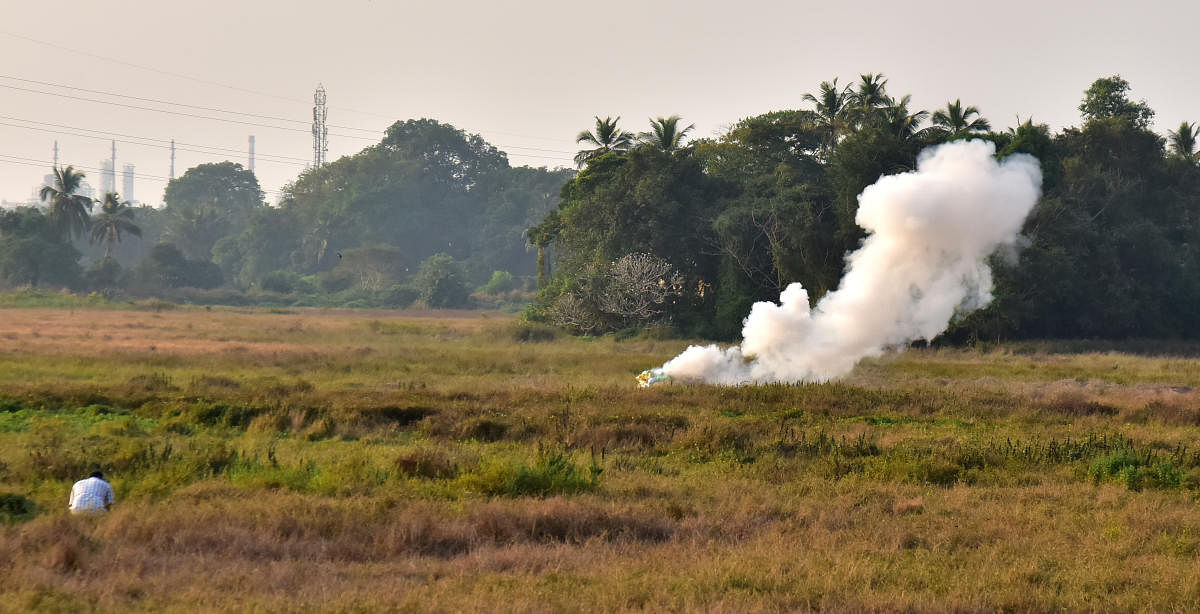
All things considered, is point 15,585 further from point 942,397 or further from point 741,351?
point 741,351

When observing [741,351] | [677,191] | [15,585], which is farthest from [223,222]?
[15,585]

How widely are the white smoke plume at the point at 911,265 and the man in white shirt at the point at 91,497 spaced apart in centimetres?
1892

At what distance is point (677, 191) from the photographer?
186 ft

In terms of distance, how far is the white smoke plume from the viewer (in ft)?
86.9

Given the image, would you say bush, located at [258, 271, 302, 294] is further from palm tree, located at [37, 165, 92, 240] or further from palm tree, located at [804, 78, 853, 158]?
palm tree, located at [804, 78, 853, 158]

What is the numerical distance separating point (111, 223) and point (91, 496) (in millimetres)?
95046

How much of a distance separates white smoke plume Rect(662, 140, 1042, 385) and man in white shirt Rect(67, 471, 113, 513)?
18.9 metres

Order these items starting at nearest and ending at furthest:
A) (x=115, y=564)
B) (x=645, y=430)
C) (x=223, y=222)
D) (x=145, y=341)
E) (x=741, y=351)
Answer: (x=115, y=564) < (x=645, y=430) < (x=741, y=351) < (x=145, y=341) < (x=223, y=222)

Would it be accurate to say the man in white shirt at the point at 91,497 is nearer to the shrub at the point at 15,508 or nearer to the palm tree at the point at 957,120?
the shrub at the point at 15,508

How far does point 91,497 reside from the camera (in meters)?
14.1

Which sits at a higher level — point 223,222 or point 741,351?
point 223,222

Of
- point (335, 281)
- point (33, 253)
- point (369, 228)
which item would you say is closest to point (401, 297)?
point (335, 281)

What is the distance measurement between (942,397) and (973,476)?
10.4 meters

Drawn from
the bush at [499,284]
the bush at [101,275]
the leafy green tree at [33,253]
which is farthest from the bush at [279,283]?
the bush at [499,284]
